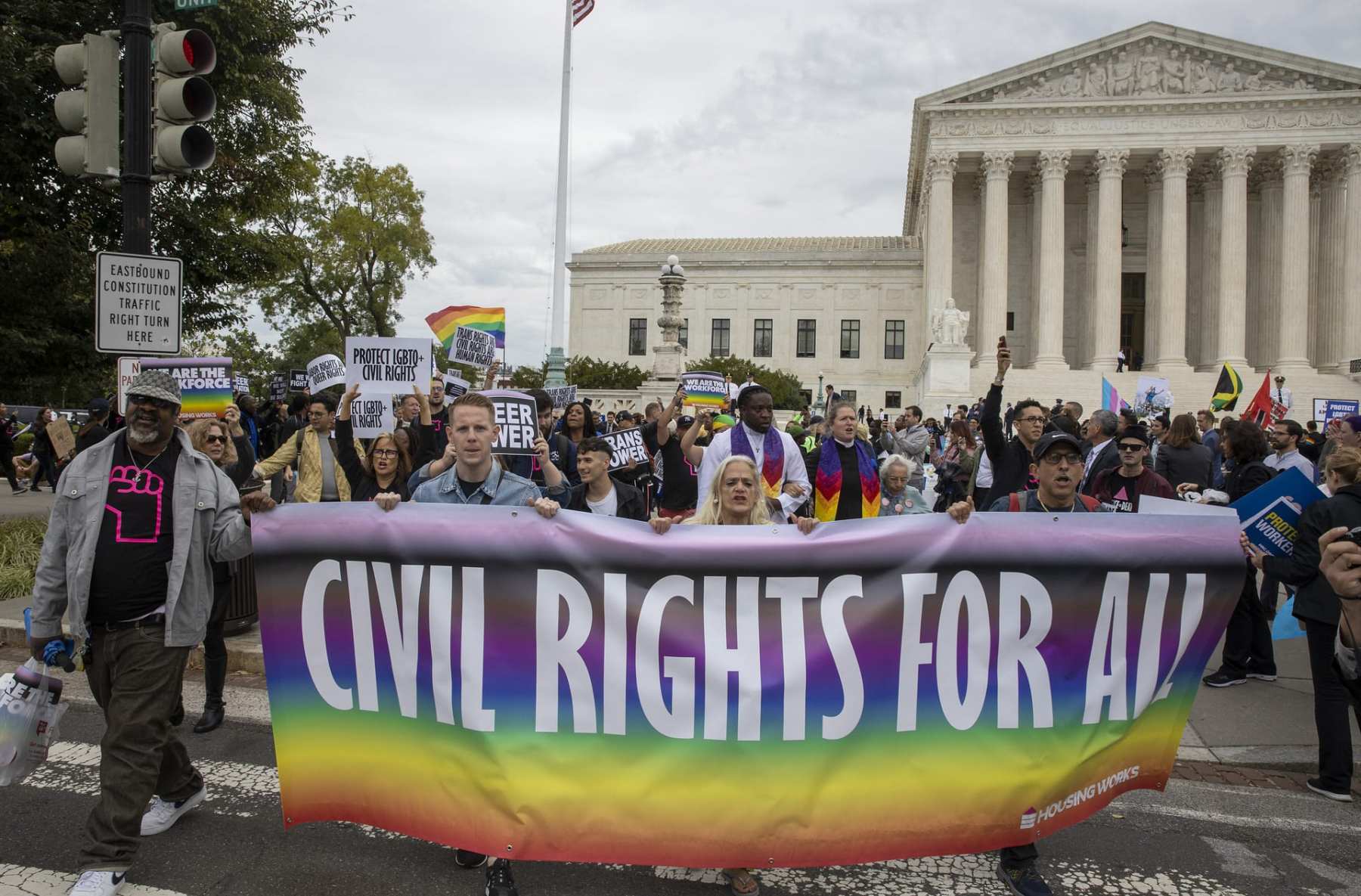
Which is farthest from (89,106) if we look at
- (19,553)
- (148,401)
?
(19,553)

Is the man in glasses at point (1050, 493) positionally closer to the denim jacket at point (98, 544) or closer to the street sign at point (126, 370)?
the denim jacket at point (98, 544)

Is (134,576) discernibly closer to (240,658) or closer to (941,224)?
(240,658)

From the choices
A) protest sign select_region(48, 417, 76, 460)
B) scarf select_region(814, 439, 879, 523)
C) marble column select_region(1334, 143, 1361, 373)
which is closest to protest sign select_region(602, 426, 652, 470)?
scarf select_region(814, 439, 879, 523)

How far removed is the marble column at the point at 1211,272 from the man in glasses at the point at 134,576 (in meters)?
52.4

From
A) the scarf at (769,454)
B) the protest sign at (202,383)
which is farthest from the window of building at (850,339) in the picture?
the scarf at (769,454)

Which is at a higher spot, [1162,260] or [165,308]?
[1162,260]

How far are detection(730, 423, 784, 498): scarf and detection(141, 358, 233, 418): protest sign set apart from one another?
4295 mm

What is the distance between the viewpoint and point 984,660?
11.7 feet

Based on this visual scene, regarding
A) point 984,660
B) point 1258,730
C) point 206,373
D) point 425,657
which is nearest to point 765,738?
point 984,660

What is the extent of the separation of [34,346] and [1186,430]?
12.6 meters

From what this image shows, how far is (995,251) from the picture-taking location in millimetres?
46656

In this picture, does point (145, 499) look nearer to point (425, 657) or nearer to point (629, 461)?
point (425, 657)

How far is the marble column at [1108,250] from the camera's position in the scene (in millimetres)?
46062

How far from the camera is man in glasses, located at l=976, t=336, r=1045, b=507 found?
620cm
